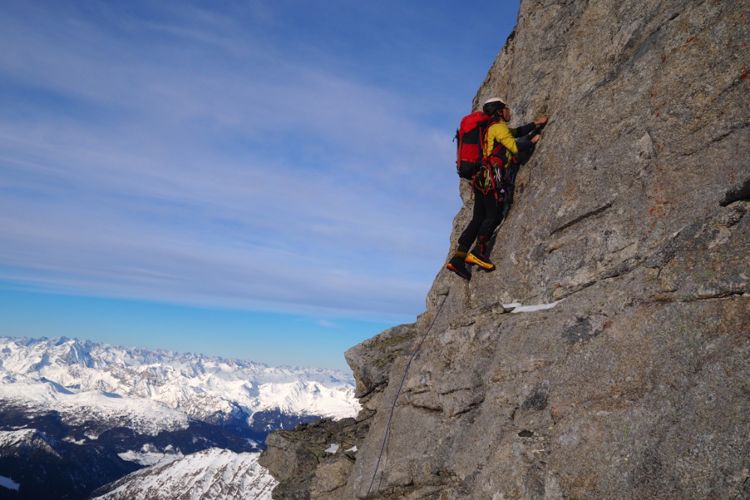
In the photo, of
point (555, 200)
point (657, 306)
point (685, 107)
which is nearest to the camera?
point (657, 306)

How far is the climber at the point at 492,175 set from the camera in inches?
548

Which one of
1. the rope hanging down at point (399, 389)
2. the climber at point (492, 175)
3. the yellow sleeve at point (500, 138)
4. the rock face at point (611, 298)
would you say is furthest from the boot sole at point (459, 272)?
the yellow sleeve at point (500, 138)

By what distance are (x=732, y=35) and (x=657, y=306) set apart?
207 inches

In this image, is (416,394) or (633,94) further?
(416,394)

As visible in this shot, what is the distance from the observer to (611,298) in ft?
32.5

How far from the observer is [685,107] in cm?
1004

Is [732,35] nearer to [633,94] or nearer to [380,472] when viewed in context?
[633,94]

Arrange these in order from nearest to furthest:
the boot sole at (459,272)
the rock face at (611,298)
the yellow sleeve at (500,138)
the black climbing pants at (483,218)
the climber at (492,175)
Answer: the rock face at (611,298), the yellow sleeve at (500,138), the climber at (492,175), the black climbing pants at (483,218), the boot sole at (459,272)

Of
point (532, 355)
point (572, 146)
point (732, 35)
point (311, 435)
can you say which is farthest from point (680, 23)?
point (311, 435)

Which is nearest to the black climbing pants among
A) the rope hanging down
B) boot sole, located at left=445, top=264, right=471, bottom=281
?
boot sole, located at left=445, top=264, right=471, bottom=281

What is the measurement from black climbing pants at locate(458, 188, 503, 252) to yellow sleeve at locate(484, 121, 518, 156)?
1.30 meters

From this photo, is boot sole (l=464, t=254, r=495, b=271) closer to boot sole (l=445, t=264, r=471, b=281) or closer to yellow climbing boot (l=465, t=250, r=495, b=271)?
yellow climbing boot (l=465, t=250, r=495, b=271)

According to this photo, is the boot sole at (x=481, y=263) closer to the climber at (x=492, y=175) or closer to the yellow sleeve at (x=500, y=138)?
the climber at (x=492, y=175)

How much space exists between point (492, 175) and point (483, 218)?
4.72 feet
